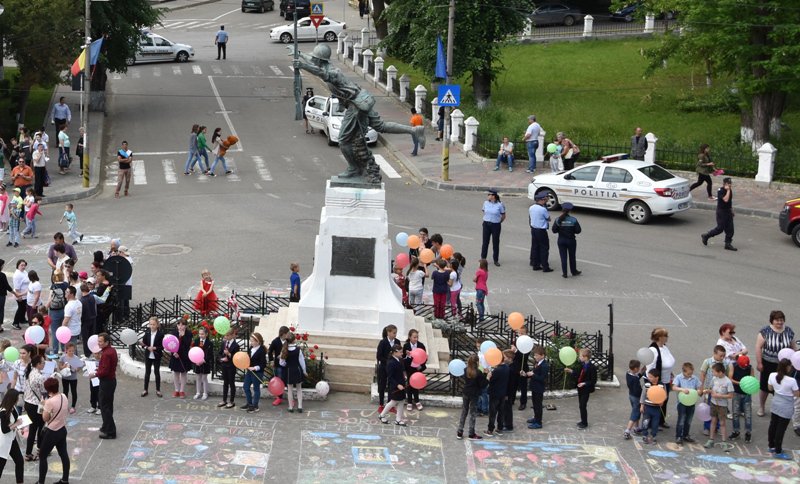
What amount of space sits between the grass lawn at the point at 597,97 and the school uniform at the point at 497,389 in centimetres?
2003

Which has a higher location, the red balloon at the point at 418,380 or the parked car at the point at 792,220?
the parked car at the point at 792,220

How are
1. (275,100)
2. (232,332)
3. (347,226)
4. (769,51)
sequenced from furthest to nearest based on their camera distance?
(275,100) < (769,51) < (347,226) < (232,332)

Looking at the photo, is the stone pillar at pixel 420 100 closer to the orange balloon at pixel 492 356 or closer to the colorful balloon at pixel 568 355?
the colorful balloon at pixel 568 355

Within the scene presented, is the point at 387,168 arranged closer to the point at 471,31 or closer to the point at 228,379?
the point at 471,31

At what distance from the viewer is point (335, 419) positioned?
1753 cm

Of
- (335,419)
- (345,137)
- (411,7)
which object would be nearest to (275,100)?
(411,7)

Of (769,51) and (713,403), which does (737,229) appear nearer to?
(769,51)

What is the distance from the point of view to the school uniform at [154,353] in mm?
17906

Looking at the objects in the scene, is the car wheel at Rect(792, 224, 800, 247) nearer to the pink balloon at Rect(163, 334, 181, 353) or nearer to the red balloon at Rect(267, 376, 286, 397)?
the red balloon at Rect(267, 376, 286, 397)

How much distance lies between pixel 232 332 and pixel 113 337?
11.6ft

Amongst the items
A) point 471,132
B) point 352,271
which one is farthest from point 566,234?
point 471,132

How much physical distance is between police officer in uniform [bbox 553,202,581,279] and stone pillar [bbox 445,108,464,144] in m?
14.5

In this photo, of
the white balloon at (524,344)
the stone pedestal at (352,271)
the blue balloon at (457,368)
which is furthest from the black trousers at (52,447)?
the white balloon at (524,344)

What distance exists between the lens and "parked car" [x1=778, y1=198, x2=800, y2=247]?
27.5 meters
